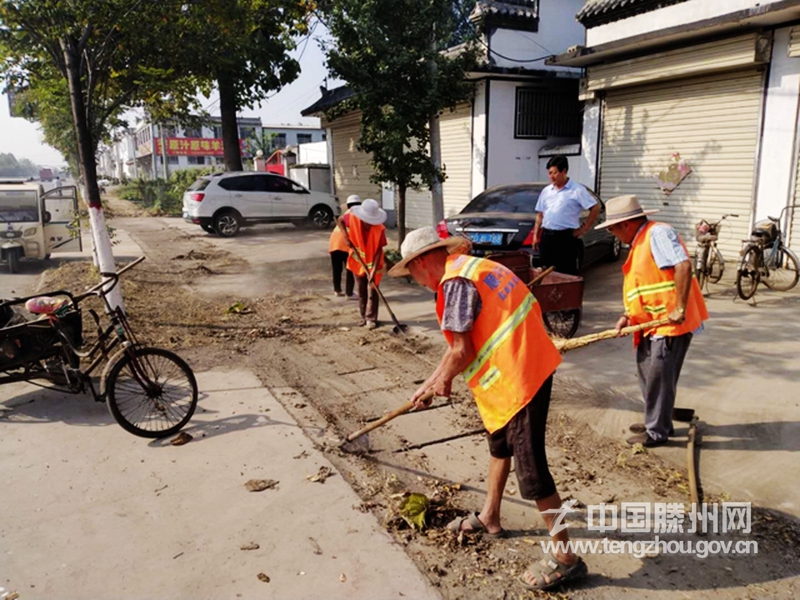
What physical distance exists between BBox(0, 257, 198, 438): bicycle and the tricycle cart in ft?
10.6

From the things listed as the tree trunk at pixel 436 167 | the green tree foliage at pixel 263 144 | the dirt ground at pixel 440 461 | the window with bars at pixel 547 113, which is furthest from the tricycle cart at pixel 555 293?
the green tree foliage at pixel 263 144

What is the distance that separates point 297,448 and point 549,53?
498 inches

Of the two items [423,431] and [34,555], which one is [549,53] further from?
[34,555]

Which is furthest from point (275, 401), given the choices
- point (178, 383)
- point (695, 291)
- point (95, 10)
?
point (95, 10)

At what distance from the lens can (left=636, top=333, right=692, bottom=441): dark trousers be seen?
3.96 meters

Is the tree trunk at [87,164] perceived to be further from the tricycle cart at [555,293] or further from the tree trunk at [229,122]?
the tree trunk at [229,122]

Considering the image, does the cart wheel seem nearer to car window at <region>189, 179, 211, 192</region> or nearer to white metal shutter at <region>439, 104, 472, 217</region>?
white metal shutter at <region>439, 104, 472, 217</region>

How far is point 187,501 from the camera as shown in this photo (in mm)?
3572

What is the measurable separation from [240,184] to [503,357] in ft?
50.5

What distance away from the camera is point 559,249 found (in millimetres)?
7070

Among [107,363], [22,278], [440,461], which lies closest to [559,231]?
[440,461]

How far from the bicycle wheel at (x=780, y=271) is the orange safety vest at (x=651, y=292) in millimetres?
5296

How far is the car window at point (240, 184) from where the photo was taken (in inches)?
661

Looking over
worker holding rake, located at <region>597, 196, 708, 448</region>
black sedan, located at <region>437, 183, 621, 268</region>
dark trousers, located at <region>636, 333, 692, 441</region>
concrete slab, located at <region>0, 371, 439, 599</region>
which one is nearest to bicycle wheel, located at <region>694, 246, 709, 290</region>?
black sedan, located at <region>437, 183, 621, 268</region>
